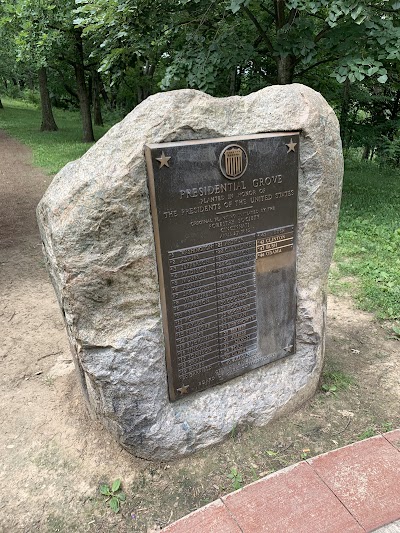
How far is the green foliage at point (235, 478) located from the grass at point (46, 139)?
10.2 metres

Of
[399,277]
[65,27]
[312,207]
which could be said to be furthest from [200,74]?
[65,27]

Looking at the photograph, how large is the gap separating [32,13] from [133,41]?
16.6 feet

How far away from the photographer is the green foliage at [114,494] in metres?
2.60

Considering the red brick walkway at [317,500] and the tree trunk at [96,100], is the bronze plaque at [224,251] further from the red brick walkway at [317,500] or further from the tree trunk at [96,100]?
the tree trunk at [96,100]

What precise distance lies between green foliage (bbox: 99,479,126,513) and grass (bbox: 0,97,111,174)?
9990 millimetres

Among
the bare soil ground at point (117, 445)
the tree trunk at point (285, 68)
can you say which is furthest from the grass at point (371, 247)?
the tree trunk at point (285, 68)

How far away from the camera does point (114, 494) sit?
2.67m

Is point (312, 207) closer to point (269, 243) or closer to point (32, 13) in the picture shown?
point (269, 243)

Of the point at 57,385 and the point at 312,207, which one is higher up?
the point at 312,207

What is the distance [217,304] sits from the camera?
2828 mm

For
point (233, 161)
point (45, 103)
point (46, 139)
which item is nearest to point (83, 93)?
point (46, 139)

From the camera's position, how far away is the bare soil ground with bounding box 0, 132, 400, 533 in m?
2.60

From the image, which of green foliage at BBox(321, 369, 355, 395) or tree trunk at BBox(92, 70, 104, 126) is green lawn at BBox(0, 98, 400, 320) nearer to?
green foliage at BBox(321, 369, 355, 395)

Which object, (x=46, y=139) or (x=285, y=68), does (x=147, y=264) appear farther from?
(x=46, y=139)
